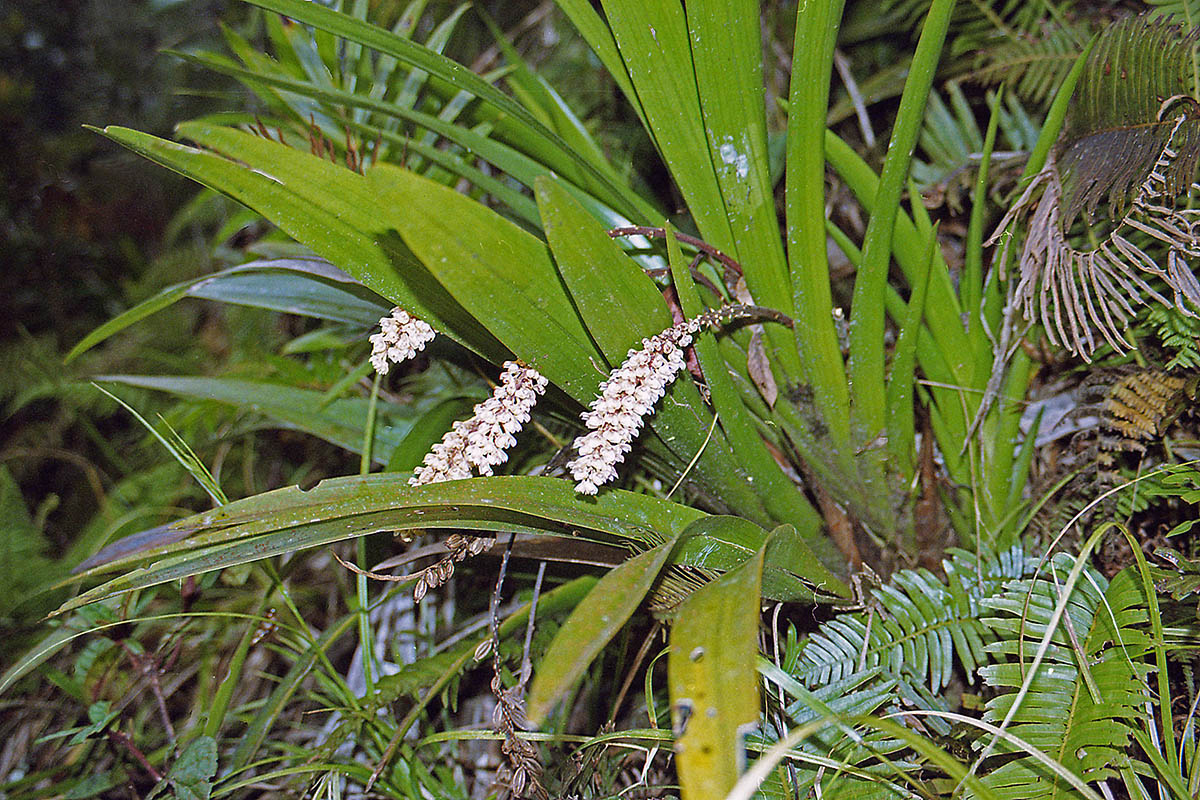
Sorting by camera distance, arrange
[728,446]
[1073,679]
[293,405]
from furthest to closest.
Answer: [293,405], [728,446], [1073,679]

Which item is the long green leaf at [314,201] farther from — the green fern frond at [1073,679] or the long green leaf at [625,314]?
the green fern frond at [1073,679]

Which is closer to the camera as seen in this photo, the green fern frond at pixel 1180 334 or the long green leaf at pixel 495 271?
the long green leaf at pixel 495 271

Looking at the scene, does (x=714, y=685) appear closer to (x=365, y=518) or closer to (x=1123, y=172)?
(x=365, y=518)

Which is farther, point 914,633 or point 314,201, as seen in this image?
point 914,633

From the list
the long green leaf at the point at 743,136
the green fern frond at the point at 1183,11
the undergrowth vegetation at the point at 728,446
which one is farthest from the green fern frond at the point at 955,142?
the long green leaf at the point at 743,136

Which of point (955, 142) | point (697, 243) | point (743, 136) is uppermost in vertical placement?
point (955, 142)

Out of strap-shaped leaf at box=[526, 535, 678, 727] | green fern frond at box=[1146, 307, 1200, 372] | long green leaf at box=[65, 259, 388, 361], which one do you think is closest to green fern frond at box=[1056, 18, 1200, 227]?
green fern frond at box=[1146, 307, 1200, 372]

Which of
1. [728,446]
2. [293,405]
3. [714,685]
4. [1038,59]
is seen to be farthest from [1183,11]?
[293,405]
